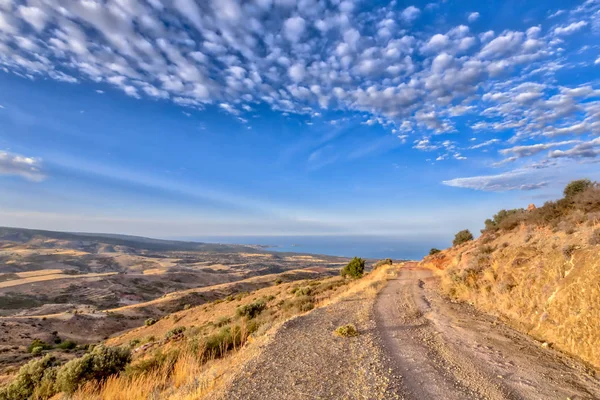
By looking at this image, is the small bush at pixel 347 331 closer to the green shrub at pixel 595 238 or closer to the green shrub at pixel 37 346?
the green shrub at pixel 595 238

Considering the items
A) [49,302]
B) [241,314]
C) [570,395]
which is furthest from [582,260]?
[49,302]

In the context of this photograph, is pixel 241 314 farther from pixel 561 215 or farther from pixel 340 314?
pixel 561 215

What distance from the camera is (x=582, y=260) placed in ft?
33.0

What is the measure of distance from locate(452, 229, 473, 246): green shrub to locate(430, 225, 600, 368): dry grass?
108 feet

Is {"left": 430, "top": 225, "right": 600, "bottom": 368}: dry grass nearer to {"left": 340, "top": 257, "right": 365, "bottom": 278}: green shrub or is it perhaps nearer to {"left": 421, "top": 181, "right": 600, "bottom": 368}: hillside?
{"left": 421, "top": 181, "right": 600, "bottom": 368}: hillside

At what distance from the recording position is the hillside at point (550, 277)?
8367 millimetres

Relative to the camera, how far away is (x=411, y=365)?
272 inches

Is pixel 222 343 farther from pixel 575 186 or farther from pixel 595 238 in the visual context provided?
pixel 575 186

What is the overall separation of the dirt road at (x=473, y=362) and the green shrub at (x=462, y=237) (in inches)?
1539

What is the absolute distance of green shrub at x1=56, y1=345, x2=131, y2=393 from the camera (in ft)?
29.5

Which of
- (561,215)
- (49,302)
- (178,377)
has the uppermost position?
(561,215)

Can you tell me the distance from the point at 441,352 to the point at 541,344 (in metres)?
3.75

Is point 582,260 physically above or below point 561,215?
below

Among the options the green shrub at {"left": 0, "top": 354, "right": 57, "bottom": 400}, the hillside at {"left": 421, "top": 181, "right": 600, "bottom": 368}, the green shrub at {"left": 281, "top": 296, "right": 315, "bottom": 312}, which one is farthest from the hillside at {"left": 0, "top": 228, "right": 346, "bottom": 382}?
the hillside at {"left": 421, "top": 181, "right": 600, "bottom": 368}
